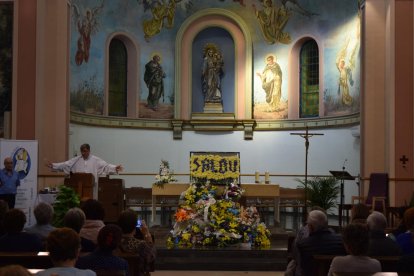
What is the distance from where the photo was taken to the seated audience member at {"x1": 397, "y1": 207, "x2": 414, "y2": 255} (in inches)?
255

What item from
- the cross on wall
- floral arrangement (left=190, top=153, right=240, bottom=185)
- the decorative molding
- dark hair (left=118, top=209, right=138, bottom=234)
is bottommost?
dark hair (left=118, top=209, right=138, bottom=234)

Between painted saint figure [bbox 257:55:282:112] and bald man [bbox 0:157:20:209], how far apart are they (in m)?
10.8

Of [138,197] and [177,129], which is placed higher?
[177,129]

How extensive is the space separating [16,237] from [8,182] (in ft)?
17.8

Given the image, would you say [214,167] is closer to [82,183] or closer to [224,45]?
[82,183]

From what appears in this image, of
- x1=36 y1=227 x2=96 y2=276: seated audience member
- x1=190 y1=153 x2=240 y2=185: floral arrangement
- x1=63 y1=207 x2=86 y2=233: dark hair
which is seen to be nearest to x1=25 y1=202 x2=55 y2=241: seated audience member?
x1=63 y1=207 x2=86 y2=233: dark hair

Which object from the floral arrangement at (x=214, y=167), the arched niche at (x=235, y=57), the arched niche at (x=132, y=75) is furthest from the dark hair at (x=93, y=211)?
→ the arched niche at (x=235, y=57)

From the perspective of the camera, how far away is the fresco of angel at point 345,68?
18625 millimetres

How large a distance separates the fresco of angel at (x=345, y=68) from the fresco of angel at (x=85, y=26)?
6997mm

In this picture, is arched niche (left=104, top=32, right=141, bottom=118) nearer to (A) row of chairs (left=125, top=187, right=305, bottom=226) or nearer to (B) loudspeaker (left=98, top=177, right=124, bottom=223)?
(A) row of chairs (left=125, top=187, right=305, bottom=226)

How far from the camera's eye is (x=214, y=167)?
1544 centimetres

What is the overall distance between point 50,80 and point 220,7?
7.64 metres

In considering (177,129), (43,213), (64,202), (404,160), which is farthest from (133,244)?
(177,129)

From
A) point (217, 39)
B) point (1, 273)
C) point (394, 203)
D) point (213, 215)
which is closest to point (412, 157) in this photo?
point (394, 203)
